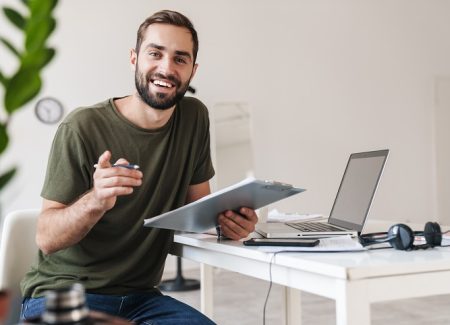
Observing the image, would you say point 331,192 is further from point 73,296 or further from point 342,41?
point 73,296

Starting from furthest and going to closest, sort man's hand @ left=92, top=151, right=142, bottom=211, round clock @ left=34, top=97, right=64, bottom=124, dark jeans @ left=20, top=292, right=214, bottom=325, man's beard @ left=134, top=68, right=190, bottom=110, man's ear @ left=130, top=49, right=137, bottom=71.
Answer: round clock @ left=34, top=97, right=64, bottom=124
man's ear @ left=130, top=49, right=137, bottom=71
man's beard @ left=134, top=68, right=190, bottom=110
dark jeans @ left=20, top=292, right=214, bottom=325
man's hand @ left=92, top=151, right=142, bottom=211

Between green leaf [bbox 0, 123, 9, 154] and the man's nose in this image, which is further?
the man's nose

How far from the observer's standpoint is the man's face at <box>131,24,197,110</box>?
1.72m

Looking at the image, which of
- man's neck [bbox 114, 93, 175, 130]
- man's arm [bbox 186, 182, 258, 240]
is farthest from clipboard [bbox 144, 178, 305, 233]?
man's neck [bbox 114, 93, 175, 130]

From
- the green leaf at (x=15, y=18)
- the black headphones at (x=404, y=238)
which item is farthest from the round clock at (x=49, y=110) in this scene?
the green leaf at (x=15, y=18)

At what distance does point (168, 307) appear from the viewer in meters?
1.53

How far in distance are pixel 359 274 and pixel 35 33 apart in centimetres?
72

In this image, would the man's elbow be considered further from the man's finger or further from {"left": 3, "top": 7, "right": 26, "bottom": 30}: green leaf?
{"left": 3, "top": 7, "right": 26, "bottom": 30}: green leaf

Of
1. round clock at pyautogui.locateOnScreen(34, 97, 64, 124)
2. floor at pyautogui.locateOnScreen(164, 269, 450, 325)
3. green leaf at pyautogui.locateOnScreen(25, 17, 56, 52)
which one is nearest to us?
green leaf at pyautogui.locateOnScreen(25, 17, 56, 52)

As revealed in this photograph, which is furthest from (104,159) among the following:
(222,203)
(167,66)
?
(167,66)

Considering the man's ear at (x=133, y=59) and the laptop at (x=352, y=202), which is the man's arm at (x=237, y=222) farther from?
the man's ear at (x=133, y=59)

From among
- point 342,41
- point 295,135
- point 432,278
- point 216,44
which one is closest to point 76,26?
point 216,44

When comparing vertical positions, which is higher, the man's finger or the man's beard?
the man's beard

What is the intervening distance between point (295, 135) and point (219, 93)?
989 millimetres
